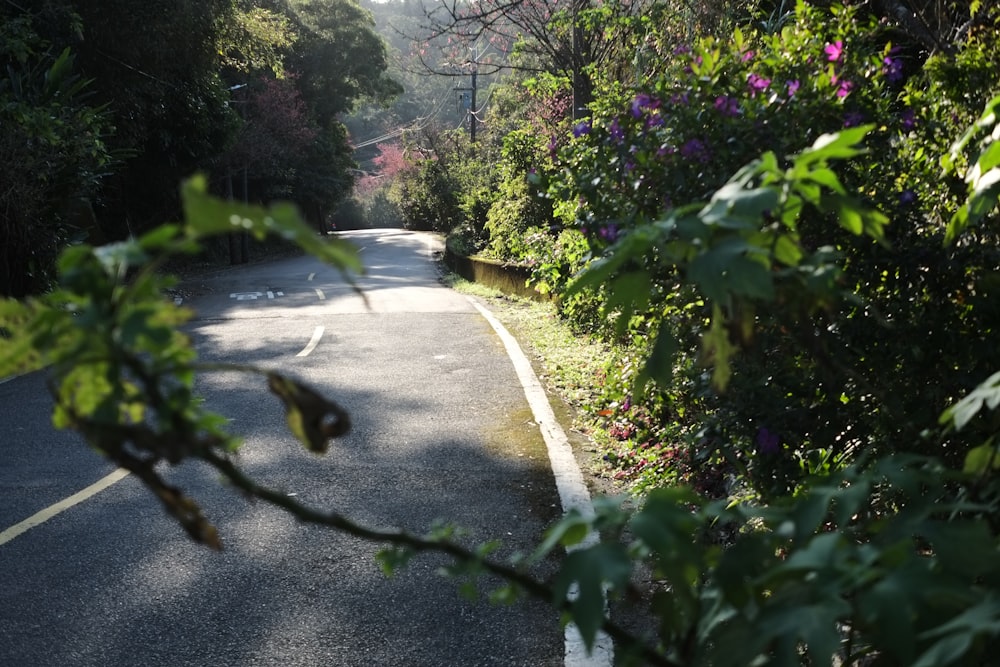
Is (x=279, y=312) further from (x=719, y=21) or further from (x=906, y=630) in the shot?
(x=906, y=630)

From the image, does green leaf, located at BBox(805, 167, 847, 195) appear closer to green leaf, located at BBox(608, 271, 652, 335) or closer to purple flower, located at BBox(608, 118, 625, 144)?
green leaf, located at BBox(608, 271, 652, 335)

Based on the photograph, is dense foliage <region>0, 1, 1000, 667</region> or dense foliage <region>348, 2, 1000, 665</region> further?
dense foliage <region>348, 2, 1000, 665</region>

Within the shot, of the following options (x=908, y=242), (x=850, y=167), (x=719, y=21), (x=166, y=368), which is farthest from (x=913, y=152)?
(x=719, y=21)

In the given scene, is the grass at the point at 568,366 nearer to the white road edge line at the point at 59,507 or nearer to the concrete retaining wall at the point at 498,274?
the concrete retaining wall at the point at 498,274

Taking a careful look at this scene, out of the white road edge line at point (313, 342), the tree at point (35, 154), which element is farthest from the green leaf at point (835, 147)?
the tree at point (35, 154)

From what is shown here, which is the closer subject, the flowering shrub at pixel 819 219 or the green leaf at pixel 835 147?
the green leaf at pixel 835 147

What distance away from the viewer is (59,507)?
19.7 ft

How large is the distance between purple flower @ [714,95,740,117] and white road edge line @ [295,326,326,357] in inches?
316

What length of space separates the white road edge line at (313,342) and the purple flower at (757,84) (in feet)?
26.3

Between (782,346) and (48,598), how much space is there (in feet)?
12.2

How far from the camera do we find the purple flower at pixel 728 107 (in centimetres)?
444

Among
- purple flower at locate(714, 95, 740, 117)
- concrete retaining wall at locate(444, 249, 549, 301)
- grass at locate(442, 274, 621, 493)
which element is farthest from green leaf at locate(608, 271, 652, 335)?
concrete retaining wall at locate(444, 249, 549, 301)

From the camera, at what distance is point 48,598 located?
462 centimetres

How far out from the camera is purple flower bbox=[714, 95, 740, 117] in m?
4.44
